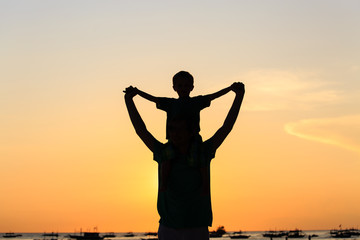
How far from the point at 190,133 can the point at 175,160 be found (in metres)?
0.32

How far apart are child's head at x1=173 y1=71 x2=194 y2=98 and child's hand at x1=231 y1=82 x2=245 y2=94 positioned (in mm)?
398

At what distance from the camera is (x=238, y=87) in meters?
6.09

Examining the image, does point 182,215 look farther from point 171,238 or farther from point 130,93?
point 130,93

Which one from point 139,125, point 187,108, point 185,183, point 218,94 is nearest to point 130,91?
point 139,125

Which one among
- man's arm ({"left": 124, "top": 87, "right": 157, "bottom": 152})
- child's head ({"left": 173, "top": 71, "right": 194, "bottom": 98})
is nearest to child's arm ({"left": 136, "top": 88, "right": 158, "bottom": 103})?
man's arm ({"left": 124, "top": 87, "right": 157, "bottom": 152})

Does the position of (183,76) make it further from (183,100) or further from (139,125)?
(139,125)

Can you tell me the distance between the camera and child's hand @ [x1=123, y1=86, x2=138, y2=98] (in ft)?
20.0

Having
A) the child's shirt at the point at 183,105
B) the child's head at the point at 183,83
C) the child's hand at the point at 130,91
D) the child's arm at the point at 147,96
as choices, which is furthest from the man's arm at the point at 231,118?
the child's hand at the point at 130,91

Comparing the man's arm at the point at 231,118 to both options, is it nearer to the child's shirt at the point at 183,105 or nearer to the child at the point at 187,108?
the child at the point at 187,108

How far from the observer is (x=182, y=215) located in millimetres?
5719

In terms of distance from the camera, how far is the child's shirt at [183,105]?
19.4 feet

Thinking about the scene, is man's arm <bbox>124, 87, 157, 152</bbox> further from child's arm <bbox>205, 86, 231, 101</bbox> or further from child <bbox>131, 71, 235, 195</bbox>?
child's arm <bbox>205, 86, 231, 101</bbox>

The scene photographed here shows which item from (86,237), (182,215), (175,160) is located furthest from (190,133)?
(86,237)

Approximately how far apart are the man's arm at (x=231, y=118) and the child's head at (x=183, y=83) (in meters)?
0.41
